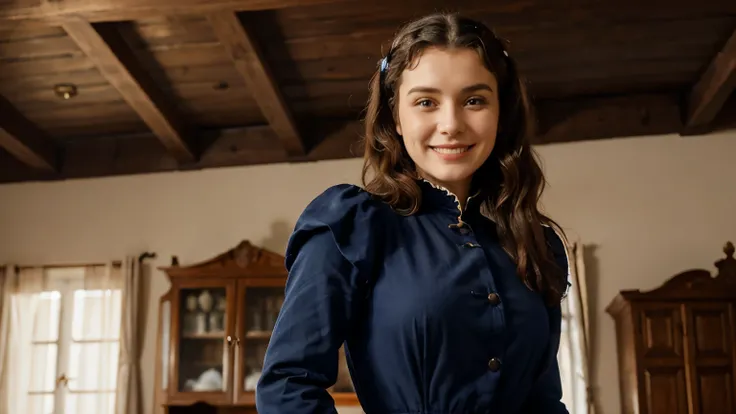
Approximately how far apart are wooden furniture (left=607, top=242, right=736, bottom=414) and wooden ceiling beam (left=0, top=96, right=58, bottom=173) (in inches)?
151

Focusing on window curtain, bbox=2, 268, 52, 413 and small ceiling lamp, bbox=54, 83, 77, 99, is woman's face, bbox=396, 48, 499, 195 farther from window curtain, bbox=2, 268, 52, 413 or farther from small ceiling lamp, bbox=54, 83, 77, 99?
window curtain, bbox=2, 268, 52, 413

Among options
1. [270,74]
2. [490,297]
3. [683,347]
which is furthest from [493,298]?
[270,74]

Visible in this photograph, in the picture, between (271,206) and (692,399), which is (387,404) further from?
(271,206)

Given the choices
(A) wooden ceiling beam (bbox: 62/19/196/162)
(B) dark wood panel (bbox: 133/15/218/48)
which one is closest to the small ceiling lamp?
(A) wooden ceiling beam (bbox: 62/19/196/162)

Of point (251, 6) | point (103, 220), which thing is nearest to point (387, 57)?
point (251, 6)

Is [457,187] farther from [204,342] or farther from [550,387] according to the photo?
[204,342]

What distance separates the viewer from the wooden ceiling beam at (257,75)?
4676mm

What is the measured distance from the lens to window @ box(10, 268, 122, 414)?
595 centimetres

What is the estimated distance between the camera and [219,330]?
5.59 metres

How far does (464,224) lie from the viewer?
123 cm

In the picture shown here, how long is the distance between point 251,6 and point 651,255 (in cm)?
284

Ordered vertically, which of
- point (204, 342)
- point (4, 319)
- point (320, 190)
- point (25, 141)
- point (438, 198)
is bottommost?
point (438, 198)

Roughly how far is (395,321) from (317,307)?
10 cm

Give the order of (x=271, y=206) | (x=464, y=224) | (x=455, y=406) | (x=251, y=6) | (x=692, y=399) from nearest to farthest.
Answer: (x=455, y=406)
(x=464, y=224)
(x=251, y=6)
(x=692, y=399)
(x=271, y=206)
